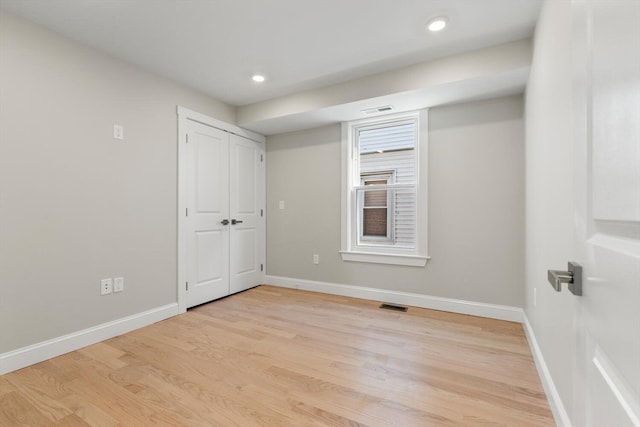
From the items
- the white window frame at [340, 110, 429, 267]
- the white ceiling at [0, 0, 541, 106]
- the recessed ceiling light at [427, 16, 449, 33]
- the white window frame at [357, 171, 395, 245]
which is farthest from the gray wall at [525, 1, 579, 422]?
the white window frame at [357, 171, 395, 245]

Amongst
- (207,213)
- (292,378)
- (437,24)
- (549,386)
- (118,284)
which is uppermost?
(437,24)

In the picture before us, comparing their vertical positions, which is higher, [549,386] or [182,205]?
[182,205]

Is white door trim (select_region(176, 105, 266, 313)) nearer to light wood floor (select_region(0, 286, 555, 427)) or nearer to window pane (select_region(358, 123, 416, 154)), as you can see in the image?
light wood floor (select_region(0, 286, 555, 427))

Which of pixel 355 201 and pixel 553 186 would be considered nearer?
pixel 553 186

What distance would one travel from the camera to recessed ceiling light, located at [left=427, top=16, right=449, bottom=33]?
2.08 meters

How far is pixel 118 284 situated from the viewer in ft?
8.36

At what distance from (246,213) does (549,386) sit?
136 inches

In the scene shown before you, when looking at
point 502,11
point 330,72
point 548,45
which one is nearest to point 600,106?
point 548,45

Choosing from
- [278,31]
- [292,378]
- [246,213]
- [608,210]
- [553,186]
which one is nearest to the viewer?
[608,210]

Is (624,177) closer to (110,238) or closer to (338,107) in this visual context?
(338,107)

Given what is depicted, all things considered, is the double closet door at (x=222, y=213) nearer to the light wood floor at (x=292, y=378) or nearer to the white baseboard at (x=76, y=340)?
the white baseboard at (x=76, y=340)

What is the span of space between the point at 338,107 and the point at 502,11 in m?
1.58

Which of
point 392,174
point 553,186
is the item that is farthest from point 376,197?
point 553,186

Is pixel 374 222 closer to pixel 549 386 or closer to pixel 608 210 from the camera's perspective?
pixel 549 386
